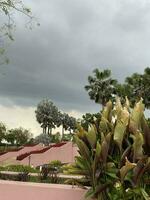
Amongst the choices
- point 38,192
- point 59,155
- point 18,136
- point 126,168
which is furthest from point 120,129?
point 18,136

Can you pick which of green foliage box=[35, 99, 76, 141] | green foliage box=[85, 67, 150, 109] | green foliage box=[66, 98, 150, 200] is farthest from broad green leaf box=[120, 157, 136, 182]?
green foliage box=[35, 99, 76, 141]

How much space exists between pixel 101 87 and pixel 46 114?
84.6 ft

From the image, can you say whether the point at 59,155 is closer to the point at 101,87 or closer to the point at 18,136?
the point at 101,87

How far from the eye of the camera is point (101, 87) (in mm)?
Answer: 57594

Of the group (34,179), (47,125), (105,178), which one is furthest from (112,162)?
(47,125)

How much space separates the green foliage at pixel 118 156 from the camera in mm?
7535

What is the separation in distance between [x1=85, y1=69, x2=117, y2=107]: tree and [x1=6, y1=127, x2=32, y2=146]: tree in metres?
32.5

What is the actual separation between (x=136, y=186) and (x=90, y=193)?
2.61 feet

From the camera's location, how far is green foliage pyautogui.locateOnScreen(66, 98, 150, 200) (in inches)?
297

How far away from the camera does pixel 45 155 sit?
131 ft

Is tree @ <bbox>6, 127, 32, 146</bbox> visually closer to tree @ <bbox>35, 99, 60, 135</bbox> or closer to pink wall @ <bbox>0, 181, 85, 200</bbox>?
tree @ <bbox>35, 99, 60, 135</bbox>

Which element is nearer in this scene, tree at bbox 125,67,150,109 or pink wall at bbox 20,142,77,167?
pink wall at bbox 20,142,77,167

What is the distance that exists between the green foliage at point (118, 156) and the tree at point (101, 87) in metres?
48.6

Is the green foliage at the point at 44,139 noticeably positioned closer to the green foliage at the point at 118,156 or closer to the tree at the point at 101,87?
→ the tree at the point at 101,87
